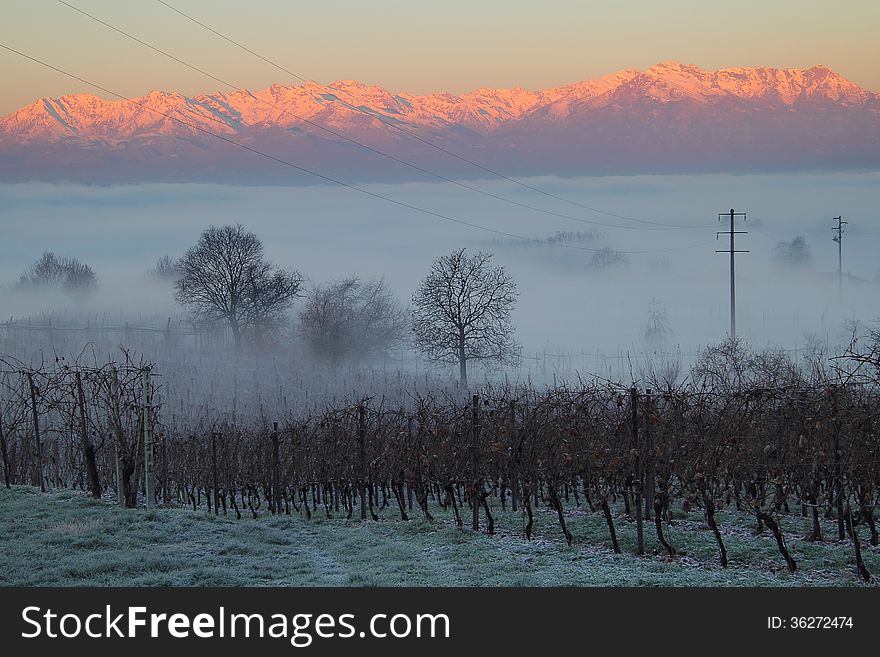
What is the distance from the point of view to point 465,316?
127 ft

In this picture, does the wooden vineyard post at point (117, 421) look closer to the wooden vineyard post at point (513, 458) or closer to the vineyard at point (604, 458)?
the vineyard at point (604, 458)

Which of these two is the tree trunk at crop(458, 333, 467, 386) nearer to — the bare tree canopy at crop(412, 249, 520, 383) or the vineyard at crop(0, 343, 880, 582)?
the bare tree canopy at crop(412, 249, 520, 383)

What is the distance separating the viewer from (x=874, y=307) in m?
54.1

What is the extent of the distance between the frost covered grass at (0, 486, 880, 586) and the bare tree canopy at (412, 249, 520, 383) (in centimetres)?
2702

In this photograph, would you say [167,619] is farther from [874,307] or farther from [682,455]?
[874,307]

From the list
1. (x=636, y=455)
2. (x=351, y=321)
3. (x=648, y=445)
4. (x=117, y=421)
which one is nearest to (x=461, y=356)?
(x=351, y=321)

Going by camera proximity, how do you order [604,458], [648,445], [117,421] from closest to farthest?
[648,445], [604,458], [117,421]

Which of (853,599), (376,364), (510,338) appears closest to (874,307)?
(510,338)

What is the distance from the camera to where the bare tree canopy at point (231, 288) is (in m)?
42.7

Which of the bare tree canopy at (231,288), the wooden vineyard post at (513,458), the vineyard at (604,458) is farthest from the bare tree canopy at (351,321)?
the wooden vineyard post at (513,458)

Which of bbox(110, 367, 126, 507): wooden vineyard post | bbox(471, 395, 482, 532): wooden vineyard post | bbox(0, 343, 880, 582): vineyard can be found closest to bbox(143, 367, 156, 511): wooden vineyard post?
bbox(0, 343, 880, 582): vineyard

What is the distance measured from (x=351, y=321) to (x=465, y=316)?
736 centimetres

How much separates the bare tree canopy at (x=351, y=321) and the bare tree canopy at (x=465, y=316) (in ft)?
16.7

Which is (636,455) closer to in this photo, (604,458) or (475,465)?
(604,458)
